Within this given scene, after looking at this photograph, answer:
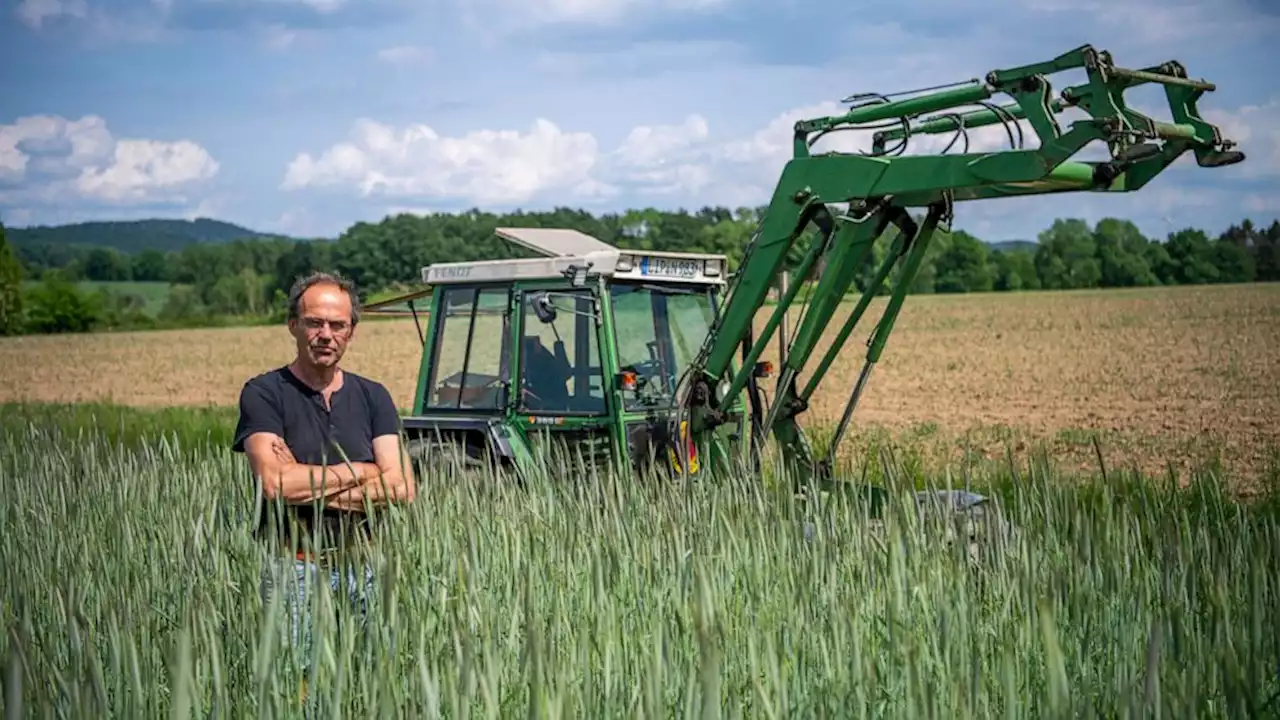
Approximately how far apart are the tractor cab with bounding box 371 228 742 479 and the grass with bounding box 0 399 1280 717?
2.83 meters

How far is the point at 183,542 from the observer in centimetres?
379

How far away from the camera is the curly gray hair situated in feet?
13.9

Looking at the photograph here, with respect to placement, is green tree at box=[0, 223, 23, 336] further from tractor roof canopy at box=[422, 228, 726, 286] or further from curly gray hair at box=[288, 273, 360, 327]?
curly gray hair at box=[288, 273, 360, 327]

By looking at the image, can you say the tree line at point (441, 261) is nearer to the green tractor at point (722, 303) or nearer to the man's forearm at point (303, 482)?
the green tractor at point (722, 303)

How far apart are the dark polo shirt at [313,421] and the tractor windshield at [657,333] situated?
3461 mm

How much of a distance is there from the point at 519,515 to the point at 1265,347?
23626mm

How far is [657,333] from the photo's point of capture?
7918 mm

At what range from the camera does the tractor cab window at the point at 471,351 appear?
26.4 ft

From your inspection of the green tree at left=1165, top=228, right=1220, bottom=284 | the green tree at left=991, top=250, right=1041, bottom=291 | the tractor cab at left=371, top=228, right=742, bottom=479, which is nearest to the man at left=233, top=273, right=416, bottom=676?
the tractor cab at left=371, top=228, right=742, bottom=479

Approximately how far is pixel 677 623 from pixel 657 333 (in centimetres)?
495

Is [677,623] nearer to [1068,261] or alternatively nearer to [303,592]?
[303,592]

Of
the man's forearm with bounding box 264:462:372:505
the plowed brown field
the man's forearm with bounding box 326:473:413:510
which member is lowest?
the plowed brown field

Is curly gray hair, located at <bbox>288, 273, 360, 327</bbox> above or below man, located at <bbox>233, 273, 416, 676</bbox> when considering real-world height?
above

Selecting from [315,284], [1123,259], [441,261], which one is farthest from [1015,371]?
[1123,259]
